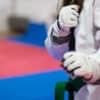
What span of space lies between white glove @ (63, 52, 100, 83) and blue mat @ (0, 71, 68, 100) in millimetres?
902

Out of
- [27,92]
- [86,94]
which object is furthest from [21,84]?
[86,94]

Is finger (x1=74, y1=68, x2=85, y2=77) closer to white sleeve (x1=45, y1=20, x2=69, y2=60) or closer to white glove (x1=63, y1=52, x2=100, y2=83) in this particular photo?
white glove (x1=63, y1=52, x2=100, y2=83)

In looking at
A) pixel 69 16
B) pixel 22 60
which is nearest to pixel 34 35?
pixel 22 60

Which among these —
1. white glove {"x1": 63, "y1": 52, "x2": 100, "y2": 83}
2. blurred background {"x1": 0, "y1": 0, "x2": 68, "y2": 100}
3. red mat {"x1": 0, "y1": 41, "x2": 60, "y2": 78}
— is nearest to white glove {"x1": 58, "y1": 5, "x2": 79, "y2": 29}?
white glove {"x1": 63, "y1": 52, "x2": 100, "y2": 83}

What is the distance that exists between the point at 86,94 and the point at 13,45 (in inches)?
118

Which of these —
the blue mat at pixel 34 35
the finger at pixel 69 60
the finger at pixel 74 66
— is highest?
the finger at pixel 69 60

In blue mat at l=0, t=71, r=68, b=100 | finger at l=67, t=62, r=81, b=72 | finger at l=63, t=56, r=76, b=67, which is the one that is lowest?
blue mat at l=0, t=71, r=68, b=100

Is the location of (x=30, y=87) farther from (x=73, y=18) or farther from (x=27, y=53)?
(x=27, y=53)

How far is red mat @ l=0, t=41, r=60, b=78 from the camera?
2611mm

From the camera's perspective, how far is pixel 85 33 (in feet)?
3.10

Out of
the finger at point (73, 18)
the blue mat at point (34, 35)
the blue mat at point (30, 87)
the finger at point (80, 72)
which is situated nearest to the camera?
the finger at point (80, 72)

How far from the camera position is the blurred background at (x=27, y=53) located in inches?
74.6

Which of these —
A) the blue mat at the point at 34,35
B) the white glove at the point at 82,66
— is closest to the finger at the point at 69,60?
the white glove at the point at 82,66

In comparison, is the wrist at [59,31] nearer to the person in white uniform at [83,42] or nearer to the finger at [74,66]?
the person in white uniform at [83,42]
